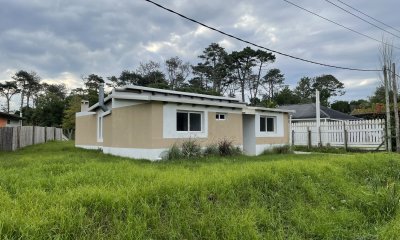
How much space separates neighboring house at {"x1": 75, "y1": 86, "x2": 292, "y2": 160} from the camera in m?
13.4

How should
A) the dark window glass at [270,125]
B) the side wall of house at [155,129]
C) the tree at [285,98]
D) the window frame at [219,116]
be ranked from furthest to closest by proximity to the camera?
the tree at [285,98] < the dark window glass at [270,125] < the window frame at [219,116] < the side wall of house at [155,129]

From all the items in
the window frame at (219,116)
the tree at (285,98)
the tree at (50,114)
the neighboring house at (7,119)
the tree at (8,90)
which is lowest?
the window frame at (219,116)

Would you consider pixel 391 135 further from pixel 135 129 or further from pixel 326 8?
pixel 135 129

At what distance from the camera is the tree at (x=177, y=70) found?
52.2m

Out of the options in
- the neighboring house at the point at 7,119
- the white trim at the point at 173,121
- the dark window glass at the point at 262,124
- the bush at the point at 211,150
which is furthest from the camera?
the neighboring house at the point at 7,119

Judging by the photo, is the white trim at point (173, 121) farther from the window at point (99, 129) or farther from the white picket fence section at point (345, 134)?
the white picket fence section at point (345, 134)

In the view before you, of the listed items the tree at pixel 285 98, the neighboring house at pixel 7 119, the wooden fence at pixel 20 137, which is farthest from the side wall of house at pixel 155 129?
the tree at pixel 285 98

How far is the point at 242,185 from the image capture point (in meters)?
6.50

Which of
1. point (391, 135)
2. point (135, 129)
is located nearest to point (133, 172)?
point (135, 129)

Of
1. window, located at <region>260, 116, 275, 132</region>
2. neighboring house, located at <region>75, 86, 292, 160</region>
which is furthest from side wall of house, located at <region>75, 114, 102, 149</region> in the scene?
window, located at <region>260, 116, 275, 132</region>

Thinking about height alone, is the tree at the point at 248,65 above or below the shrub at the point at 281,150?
above

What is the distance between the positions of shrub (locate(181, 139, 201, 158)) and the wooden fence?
40.0 ft

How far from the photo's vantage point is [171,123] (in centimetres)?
1377

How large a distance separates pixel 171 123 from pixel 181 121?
751 millimetres
